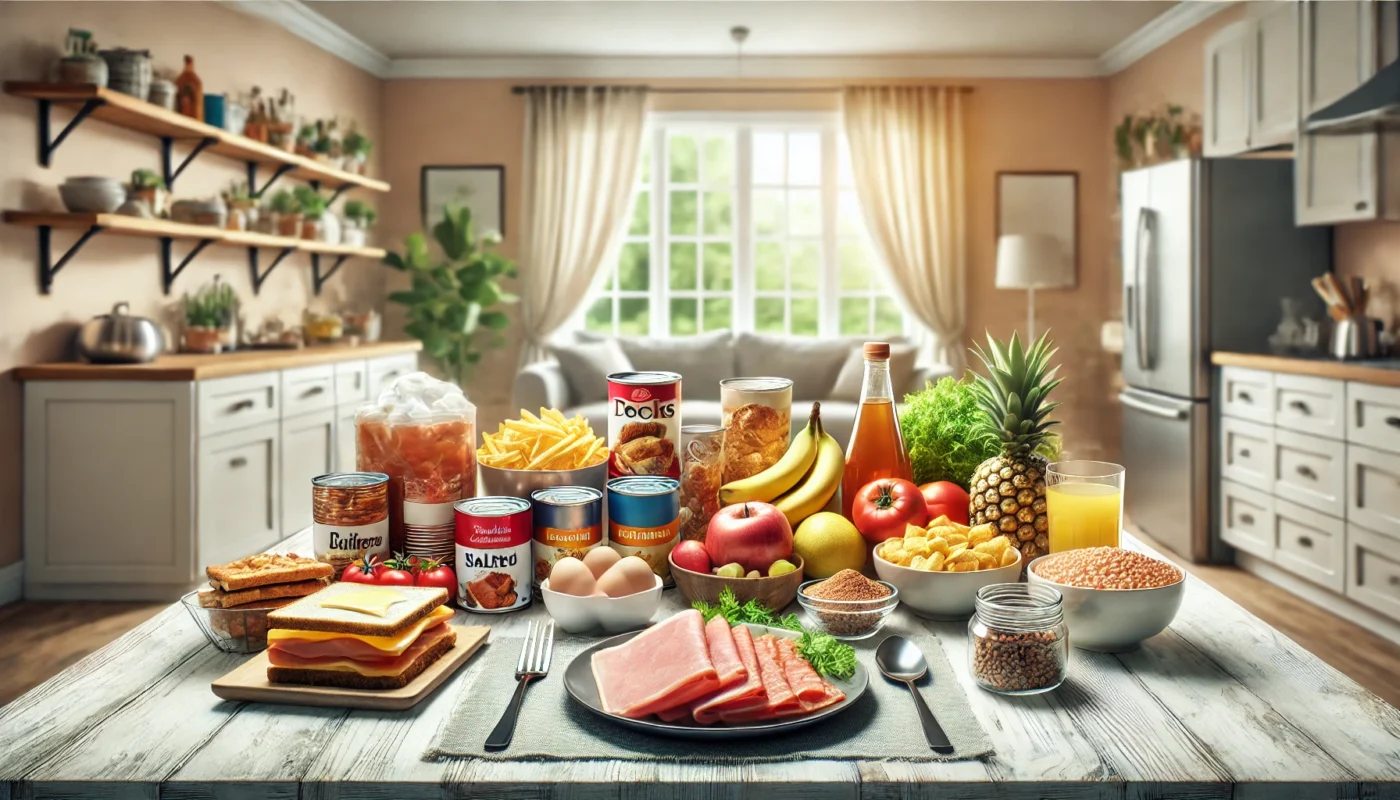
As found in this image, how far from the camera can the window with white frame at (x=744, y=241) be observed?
6.39 metres

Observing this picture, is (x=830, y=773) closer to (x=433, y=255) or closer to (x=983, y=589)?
(x=983, y=589)

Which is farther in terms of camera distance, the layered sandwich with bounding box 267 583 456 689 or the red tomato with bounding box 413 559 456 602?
the red tomato with bounding box 413 559 456 602

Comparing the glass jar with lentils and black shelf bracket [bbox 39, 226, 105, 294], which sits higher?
black shelf bracket [bbox 39, 226, 105, 294]

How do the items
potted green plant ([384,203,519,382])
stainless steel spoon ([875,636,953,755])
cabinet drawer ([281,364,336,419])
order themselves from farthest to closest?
potted green plant ([384,203,519,382]), cabinet drawer ([281,364,336,419]), stainless steel spoon ([875,636,953,755])

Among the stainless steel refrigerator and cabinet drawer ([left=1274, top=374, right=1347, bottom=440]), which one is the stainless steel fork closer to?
cabinet drawer ([left=1274, top=374, right=1347, bottom=440])

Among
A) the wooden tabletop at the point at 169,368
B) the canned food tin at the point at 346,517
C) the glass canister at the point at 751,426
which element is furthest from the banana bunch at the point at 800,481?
the wooden tabletop at the point at 169,368

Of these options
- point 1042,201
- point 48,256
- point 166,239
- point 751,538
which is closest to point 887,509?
point 751,538

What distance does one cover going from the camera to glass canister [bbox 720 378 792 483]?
1436 millimetres

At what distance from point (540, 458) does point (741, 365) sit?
14.4 ft

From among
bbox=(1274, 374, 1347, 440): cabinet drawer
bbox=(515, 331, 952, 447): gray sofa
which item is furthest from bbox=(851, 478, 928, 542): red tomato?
bbox=(515, 331, 952, 447): gray sofa

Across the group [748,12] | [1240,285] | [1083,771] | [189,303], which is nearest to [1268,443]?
[1240,285]

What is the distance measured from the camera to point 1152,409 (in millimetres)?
4523

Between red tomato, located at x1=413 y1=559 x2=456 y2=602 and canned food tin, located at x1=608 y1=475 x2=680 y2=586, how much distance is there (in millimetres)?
205

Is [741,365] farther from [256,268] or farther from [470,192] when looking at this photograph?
[256,268]
